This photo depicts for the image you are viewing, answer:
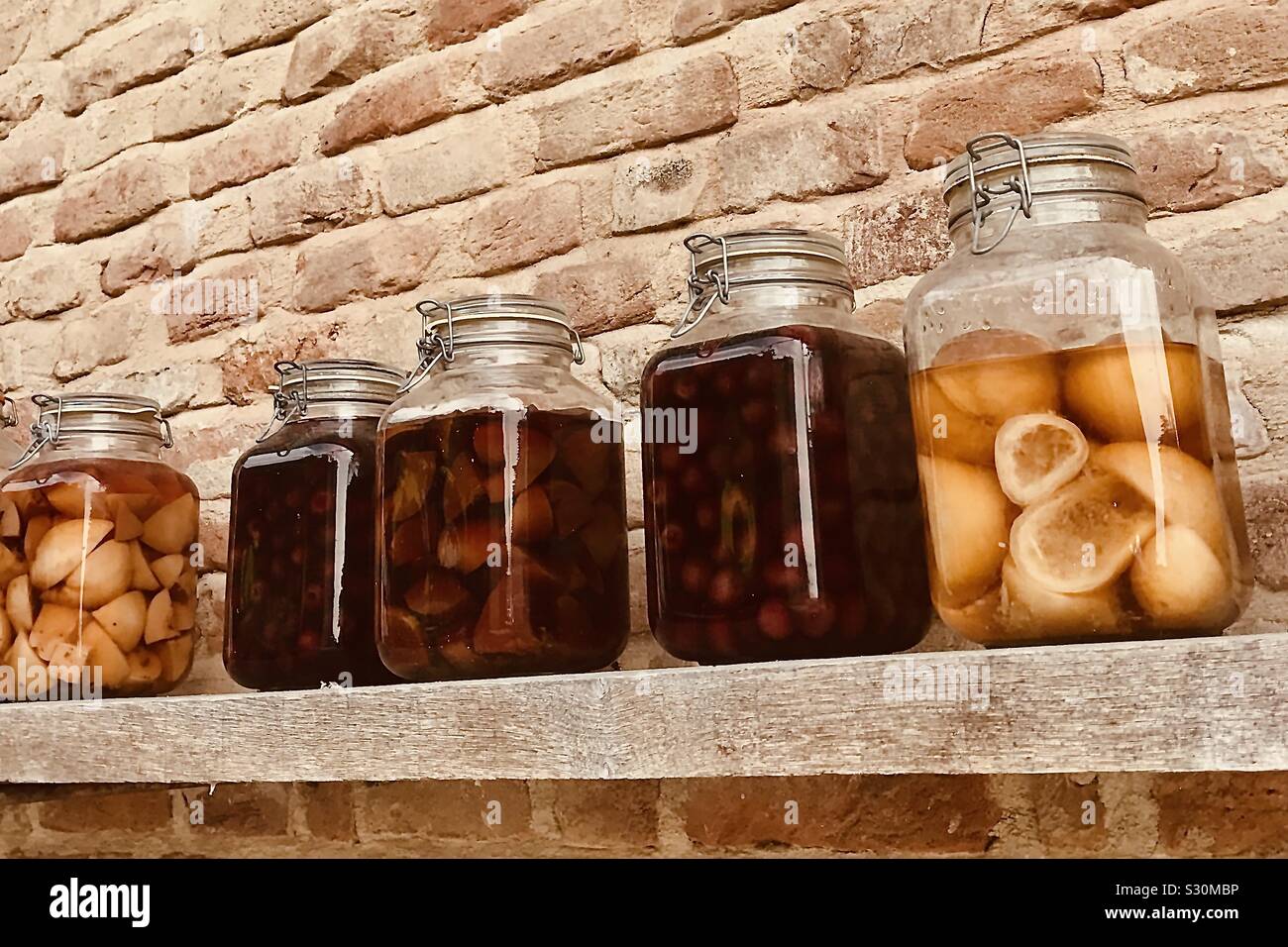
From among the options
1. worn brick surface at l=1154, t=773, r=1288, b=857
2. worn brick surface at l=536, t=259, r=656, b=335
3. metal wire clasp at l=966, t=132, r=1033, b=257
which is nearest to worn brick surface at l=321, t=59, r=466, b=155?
worn brick surface at l=536, t=259, r=656, b=335

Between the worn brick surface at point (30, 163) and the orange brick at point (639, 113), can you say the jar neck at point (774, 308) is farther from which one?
the worn brick surface at point (30, 163)

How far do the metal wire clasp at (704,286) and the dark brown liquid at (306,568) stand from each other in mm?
269

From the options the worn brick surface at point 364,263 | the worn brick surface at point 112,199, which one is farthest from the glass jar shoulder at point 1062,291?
the worn brick surface at point 112,199

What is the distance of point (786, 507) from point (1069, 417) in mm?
160

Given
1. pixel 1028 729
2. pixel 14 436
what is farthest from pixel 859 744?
pixel 14 436

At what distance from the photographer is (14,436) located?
4.53 ft

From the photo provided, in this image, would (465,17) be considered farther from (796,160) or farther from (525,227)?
(796,160)

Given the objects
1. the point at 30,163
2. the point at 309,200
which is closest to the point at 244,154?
the point at 309,200

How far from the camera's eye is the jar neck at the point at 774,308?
765 millimetres

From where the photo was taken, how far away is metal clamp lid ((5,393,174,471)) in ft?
3.34

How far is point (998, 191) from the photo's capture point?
70 centimetres

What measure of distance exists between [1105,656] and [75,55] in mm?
1389

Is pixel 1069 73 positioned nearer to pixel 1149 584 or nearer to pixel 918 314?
pixel 918 314

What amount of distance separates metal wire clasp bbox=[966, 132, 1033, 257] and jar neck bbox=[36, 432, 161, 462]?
715 millimetres
